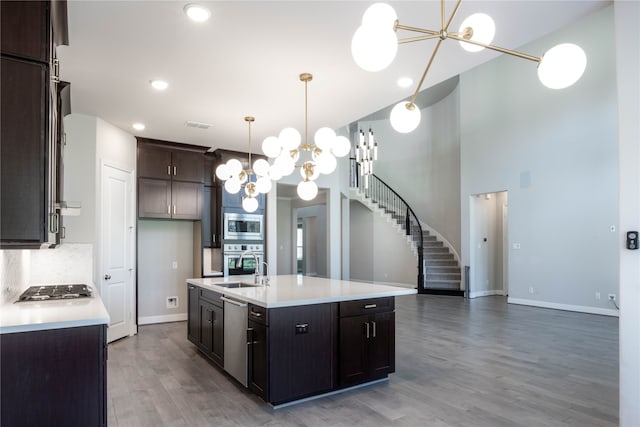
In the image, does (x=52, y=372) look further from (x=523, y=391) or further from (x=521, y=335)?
(x=521, y=335)

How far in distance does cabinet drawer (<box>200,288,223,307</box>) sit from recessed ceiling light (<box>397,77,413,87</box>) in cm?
278

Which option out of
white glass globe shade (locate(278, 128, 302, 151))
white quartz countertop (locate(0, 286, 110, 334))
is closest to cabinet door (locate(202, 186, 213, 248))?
white glass globe shade (locate(278, 128, 302, 151))

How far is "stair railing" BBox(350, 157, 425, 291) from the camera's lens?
10.6 metres

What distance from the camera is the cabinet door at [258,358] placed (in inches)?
120

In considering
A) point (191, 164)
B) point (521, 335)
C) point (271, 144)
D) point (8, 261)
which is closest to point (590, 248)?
point (521, 335)

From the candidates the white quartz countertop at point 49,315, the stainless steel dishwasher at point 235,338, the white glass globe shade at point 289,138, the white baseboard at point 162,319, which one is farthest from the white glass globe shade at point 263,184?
the white baseboard at point 162,319

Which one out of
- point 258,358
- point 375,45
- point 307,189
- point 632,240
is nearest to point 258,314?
point 258,358

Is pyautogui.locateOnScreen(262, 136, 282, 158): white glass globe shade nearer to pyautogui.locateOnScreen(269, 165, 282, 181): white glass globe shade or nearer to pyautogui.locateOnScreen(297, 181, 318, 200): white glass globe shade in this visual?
pyautogui.locateOnScreen(269, 165, 282, 181): white glass globe shade

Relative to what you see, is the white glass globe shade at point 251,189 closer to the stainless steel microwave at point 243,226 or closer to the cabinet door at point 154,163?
the stainless steel microwave at point 243,226

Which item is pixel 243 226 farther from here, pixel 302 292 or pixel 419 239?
pixel 419 239

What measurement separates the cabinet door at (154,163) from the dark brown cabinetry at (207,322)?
2.16 metres

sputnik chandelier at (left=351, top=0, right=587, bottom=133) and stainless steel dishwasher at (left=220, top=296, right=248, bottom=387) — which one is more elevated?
sputnik chandelier at (left=351, top=0, right=587, bottom=133)

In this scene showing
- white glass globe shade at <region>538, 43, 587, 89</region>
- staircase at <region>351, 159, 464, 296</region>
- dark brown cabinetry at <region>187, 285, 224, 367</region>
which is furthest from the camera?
staircase at <region>351, 159, 464, 296</region>

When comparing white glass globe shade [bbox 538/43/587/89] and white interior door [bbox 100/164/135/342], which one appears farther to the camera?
white interior door [bbox 100/164/135/342]
